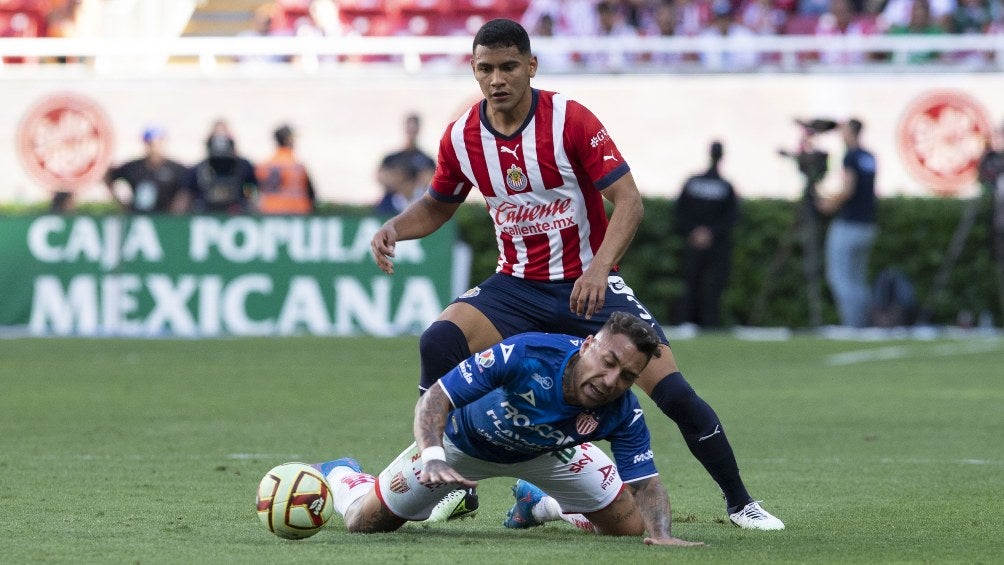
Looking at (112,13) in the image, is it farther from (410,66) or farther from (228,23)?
(410,66)

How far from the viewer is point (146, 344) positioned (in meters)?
18.0

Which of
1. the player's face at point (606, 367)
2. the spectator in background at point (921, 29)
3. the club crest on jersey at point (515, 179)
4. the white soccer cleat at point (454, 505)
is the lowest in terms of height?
the white soccer cleat at point (454, 505)

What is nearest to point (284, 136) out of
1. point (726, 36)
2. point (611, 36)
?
point (611, 36)

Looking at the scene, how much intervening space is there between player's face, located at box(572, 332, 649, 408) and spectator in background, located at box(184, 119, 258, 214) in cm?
1356

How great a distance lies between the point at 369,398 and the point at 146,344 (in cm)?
543

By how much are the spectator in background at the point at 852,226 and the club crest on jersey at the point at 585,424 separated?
41.6ft

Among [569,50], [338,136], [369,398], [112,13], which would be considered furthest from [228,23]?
[369,398]

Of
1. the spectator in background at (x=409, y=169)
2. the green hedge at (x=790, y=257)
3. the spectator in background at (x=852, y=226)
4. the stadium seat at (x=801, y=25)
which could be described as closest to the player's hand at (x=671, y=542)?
the spectator in background at (x=409, y=169)

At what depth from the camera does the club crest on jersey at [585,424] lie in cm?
647

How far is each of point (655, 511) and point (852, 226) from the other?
12947 millimetres

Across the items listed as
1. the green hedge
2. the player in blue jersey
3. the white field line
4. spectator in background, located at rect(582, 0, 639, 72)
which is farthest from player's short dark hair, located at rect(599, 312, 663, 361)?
spectator in background, located at rect(582, 0, 639, 72)

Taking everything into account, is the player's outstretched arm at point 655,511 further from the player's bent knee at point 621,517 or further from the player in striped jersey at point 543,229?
the player in striped jersey at point 543,229

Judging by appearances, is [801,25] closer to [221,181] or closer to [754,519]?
[221,181]

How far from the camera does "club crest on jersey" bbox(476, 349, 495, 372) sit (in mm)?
6242
